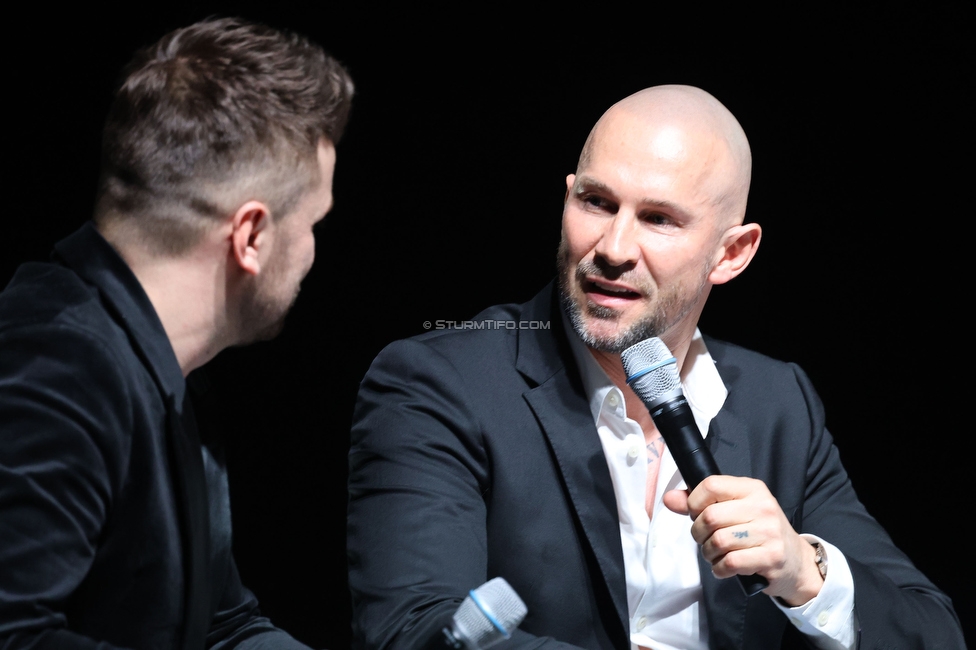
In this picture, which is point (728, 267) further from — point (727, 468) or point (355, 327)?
point (355, 327)

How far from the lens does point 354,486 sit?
1.75 m

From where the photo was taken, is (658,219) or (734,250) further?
A: (734,250)

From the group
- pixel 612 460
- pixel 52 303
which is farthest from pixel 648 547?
pixel 52 303

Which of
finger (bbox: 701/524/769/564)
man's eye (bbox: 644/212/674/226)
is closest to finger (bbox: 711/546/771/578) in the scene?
finger (bbox: 701/524/769/564)

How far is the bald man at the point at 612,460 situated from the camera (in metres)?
1.65

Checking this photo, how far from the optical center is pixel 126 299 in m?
1.20

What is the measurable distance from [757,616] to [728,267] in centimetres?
65

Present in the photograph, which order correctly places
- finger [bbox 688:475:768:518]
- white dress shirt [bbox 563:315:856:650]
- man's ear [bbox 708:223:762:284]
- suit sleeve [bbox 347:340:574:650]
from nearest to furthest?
finger [bbox 688:475:768:518]
suit sleeve [bbox 347:340:574:650]
white dress shirt [bbox 563:315:856:650]
man's ear [bbox 708:223:762:284]

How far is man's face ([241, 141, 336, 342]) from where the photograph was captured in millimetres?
1322

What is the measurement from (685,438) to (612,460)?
428 millimetres

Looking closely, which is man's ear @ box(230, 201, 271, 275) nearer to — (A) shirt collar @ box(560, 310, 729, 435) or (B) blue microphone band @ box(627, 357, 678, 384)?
(B) blue microphone band @ box(627, 357, 678, 384)

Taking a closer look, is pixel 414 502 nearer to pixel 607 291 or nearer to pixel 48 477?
pixel 607 291

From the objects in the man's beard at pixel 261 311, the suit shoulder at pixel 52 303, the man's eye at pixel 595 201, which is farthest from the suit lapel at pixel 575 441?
the suit shoulder at pixel 52 303

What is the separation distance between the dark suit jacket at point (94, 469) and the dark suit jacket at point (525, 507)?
0.38 metres
